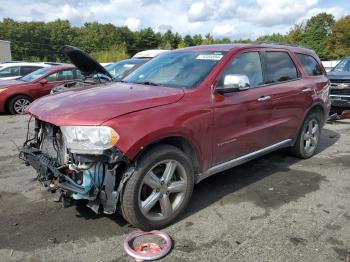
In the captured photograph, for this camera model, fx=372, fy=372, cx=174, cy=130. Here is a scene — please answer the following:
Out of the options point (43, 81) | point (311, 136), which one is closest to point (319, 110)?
point (311, 136)

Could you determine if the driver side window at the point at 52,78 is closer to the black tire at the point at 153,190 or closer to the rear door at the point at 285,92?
the rear door at the point at 285,92

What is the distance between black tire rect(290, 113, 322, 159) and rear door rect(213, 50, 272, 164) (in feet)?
3.68

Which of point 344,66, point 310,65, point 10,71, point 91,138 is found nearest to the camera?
point 91,138

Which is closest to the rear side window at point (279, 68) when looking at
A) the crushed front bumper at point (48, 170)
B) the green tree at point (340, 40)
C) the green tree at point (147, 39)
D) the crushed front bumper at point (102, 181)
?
the crushed front bumper at point (102, 181)

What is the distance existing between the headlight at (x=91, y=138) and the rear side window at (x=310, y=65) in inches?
156

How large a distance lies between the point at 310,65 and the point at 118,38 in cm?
8678

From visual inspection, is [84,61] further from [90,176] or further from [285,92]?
[285,92]

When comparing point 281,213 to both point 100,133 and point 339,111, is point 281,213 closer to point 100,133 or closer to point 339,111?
point 100,133

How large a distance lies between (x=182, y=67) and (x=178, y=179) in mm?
1433

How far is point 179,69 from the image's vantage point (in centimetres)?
452

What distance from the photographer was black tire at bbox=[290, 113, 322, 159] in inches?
236

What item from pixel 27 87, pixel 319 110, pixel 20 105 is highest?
pixel 319 110

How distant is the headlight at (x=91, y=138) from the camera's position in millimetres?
3188

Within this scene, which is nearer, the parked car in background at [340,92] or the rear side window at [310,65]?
the rear side window at [310,65]
